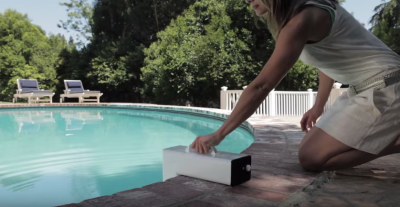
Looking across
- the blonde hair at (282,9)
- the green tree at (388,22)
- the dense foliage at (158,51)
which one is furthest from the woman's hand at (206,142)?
the green tree at (388,22)

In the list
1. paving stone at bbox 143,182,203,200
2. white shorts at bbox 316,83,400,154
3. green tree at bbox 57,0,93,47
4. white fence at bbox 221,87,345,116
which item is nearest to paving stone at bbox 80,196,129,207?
paving stone at bbox 143,182,203,200

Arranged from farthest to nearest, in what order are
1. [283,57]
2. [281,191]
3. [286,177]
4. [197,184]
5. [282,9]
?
[286,177] < [197,184] < [281,191] < [282,9] < [283,57]

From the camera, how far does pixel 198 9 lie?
13.5 meters

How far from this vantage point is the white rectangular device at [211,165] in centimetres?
156

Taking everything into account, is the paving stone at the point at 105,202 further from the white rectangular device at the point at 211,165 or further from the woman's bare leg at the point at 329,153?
the woman's bare leg at the point at 329,153

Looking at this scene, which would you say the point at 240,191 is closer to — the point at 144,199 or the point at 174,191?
the point at 174,191

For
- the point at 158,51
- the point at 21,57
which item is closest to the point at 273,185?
the point at 158,51

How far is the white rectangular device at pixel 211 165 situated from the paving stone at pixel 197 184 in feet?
0.07

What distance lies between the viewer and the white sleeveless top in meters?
1.51

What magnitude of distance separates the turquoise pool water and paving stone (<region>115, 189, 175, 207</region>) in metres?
1.27

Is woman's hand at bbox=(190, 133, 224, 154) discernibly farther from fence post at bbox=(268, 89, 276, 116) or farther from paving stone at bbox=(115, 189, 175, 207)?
fence post at bbox=(268, 89, 276, 116)

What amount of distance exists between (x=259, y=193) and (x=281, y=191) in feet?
0.38

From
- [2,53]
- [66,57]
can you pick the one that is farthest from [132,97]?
[2,53]

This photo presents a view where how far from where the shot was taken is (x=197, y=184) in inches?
63.9
